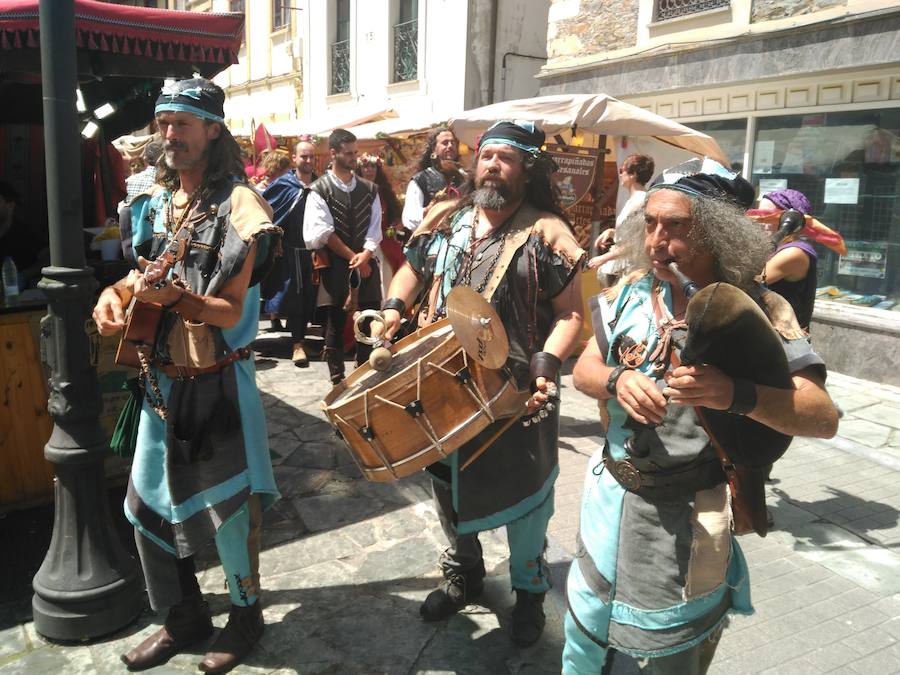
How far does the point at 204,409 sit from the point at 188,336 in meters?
0.28

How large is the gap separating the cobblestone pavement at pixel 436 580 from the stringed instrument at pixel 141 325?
1.22m

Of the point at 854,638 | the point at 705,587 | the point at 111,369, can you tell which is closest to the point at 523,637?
the point at 705,587

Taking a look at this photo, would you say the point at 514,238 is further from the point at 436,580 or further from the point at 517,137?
the point at 436,580

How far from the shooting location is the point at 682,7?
369 inches

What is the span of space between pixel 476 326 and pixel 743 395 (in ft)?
2.94

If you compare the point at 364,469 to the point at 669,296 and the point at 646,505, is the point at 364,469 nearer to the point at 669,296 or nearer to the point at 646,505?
the point at 646,505

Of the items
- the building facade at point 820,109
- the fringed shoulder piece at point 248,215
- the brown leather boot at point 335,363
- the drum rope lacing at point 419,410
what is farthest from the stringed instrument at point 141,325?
the building facade at point 820,109

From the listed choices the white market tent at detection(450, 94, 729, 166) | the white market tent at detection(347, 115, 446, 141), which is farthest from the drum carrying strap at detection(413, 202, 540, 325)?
the white market tent at detection(347, 115, 446, 141)

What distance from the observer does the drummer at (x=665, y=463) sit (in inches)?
71.8

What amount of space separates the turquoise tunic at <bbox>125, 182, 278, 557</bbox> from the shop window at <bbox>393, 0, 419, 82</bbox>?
1357cm

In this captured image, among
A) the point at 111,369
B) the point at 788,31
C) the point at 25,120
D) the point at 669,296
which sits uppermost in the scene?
the point at 788,31

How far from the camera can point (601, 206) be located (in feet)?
26.6

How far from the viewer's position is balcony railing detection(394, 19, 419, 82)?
603 inches

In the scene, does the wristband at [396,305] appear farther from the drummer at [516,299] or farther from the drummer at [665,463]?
the drummer at [665,463]
